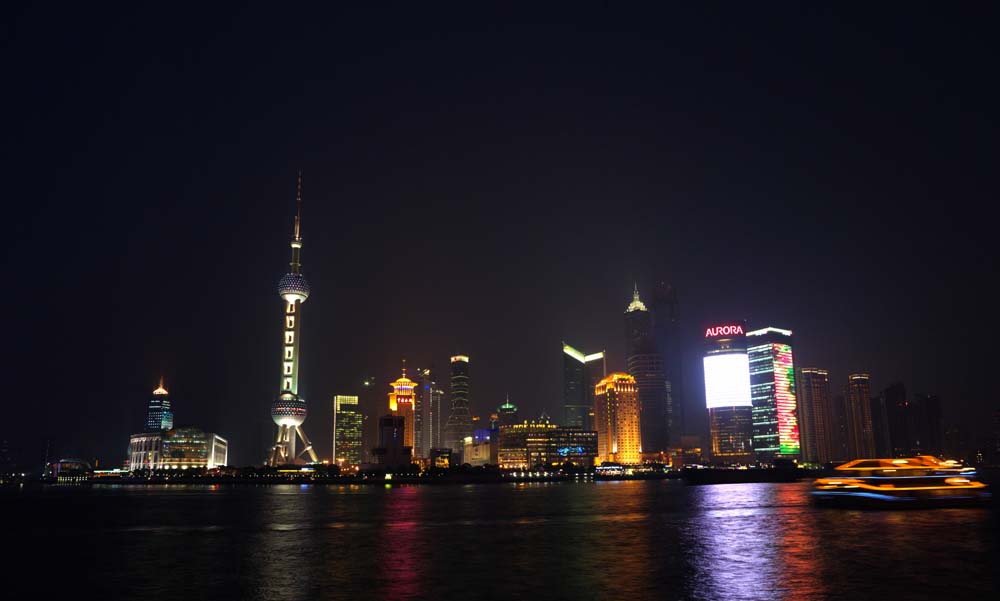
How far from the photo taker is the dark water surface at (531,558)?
28.0 metres

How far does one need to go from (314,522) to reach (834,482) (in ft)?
171

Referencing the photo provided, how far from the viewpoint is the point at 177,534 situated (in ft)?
185

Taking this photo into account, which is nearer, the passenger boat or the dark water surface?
the dark water surface

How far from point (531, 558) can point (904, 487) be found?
50.5 meters

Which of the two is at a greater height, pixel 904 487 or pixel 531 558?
pixel 904 487

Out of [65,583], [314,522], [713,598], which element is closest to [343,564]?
[65,583]

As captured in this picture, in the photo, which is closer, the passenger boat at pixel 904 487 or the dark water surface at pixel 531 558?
the dark water surface at pixel 531 558

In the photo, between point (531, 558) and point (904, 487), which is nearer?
point (531, 558)

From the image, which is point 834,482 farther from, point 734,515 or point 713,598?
point 713,598

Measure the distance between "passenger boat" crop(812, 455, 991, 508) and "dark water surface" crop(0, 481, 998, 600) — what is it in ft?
14.2

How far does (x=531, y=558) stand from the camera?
123 feet

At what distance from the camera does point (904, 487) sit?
7112 centimetres

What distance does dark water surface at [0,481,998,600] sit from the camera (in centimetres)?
2797

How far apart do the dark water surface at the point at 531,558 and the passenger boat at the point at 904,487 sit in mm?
4332
